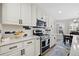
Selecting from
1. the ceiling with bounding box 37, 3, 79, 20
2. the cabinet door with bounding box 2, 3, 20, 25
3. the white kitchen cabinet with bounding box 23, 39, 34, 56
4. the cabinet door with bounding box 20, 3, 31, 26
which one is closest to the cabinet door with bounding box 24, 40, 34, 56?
the white kitchen cabinet with bounding box 23, 39, 34, 56

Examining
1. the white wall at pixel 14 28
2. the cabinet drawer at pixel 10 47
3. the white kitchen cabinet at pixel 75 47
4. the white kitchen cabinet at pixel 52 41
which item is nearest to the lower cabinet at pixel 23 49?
the cabinet drawer at pixel 10 47

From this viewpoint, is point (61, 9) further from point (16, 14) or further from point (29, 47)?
point (29, 47)

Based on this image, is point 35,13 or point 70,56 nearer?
point 70,56

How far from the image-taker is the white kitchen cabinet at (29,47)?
7.34ft

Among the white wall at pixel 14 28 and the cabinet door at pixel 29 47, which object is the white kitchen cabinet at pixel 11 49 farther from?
the white wall at pixel 14 28

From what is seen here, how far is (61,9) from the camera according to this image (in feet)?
7.07

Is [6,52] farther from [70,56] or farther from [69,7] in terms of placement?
[69,7]

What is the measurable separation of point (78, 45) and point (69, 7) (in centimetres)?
66

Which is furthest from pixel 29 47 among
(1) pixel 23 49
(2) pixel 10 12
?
(2) pixel 10 12

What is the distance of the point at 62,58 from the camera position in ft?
6.88

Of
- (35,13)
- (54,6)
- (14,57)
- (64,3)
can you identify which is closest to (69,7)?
(64,3)

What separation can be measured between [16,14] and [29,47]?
66 cm

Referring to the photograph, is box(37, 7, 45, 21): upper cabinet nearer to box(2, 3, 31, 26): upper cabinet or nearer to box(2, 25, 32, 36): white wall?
box(2, 3, 31, 26): upper cabinet

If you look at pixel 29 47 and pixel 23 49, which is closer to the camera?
pixel 23 49
